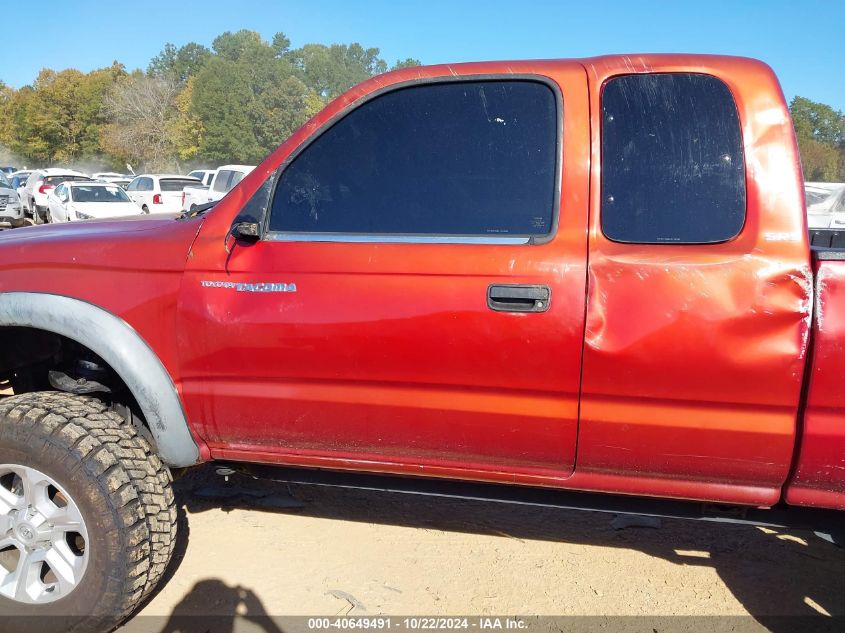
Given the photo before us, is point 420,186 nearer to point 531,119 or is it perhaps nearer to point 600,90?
point 531,119

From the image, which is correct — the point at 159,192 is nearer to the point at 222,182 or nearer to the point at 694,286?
the point at 222,182

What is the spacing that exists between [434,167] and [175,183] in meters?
20.5

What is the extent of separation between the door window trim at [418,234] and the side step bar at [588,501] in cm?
90

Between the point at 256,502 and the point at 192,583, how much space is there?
784mm

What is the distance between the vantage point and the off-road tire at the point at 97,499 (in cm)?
228

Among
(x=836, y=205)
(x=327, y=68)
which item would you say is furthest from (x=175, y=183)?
(x=327, y=68)

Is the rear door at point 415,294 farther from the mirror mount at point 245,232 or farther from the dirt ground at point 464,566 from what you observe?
the dirt ground at point 464,566

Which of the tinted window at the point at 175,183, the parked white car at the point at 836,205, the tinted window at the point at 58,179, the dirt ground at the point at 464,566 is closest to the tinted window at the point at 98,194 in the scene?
the tinted window at the point at 175,183

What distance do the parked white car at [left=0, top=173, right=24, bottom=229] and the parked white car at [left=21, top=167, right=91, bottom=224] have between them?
1.64 ft

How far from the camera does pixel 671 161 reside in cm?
205

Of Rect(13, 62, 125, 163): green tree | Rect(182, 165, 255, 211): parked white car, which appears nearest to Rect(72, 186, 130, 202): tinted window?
Rect(182, 165, 255, 211): parked white car

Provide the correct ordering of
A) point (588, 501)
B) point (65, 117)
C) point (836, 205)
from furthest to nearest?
point (65, 117), point (836, 205), point (588, 501)

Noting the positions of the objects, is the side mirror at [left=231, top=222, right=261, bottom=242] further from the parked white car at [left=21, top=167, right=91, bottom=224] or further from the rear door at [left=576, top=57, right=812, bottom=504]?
the parked white car at [left=21, top=167, right=91, bottom=224]

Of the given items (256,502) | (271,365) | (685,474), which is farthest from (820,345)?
(256,502)
